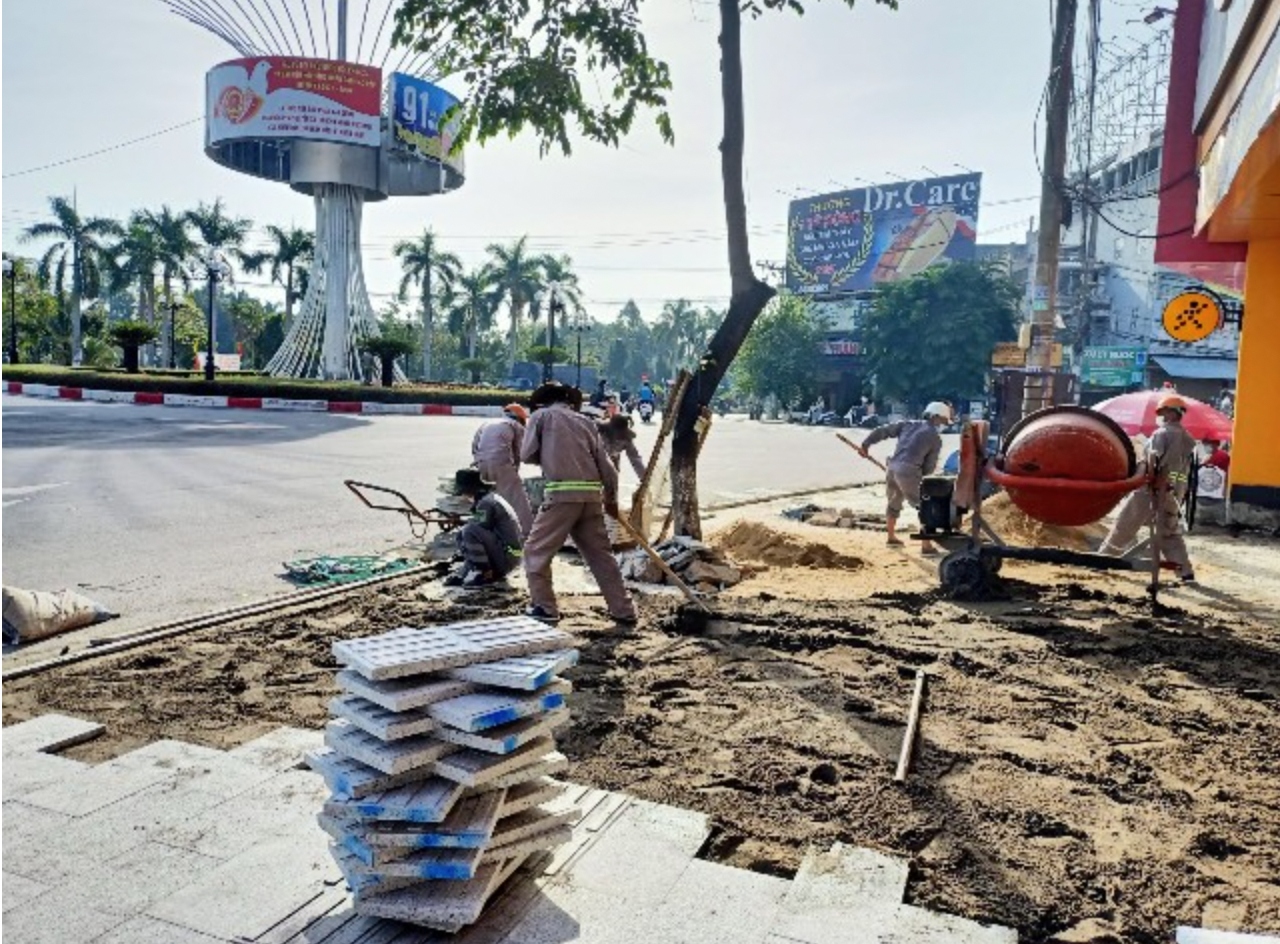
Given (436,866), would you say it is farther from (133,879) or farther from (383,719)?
(133,879)

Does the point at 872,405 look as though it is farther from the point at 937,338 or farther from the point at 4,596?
the point at 4,596

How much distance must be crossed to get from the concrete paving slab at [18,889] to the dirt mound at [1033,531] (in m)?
10.0

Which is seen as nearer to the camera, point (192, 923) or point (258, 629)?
point (192, 923)

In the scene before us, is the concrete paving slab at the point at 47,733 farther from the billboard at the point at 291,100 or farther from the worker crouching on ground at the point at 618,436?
the billboard at the point at 291,100

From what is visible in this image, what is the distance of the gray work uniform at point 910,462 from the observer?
1084 centimetres

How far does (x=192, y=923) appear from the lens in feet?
8.87

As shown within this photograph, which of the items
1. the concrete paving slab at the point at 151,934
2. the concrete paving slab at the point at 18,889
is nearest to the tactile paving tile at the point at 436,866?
the concrete paving slab at the point at 151,934

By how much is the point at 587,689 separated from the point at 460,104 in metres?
6.12

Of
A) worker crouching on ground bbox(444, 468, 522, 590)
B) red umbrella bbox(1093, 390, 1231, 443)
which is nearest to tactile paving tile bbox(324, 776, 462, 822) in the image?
worker crouching on ground bbox(444, 468, 522, 590)

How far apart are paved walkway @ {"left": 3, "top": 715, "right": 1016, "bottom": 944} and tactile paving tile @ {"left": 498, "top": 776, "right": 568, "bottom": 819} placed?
10.0 inches

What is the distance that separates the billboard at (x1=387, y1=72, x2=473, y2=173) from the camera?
126ft

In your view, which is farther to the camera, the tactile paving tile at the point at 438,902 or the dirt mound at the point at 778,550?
the dirt mound at the point at 778,550

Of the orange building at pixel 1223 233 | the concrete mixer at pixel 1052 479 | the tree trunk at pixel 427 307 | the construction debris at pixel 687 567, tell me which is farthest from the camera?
the tree trunk at pixel 427 307

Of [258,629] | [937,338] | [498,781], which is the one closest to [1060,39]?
[258,629]
